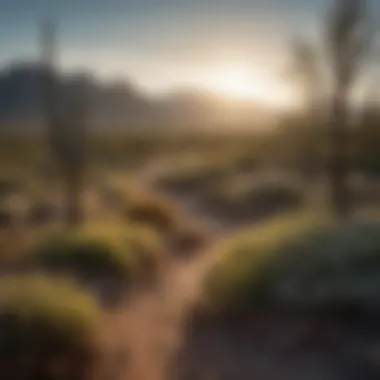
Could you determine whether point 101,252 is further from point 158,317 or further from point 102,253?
point 158,317

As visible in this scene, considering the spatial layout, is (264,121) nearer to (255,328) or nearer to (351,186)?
(351,186)

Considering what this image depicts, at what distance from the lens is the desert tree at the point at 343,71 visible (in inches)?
100.0

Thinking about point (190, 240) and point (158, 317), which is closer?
point (158, 317)

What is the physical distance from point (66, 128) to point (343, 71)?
1.20 metres

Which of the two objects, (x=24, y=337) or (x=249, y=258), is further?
(x=249, y=258)

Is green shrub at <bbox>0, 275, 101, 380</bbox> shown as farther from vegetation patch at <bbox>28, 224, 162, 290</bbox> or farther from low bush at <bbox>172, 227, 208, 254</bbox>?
low bush at <bbox>172, 227, 208, 254</bbox>

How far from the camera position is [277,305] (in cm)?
259

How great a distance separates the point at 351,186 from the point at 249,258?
1.73ft

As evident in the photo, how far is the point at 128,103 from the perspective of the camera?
2592 mm

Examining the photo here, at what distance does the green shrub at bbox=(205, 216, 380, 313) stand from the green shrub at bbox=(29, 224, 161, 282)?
0.36 meters

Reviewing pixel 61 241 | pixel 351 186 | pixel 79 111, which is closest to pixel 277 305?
pixel 351 186

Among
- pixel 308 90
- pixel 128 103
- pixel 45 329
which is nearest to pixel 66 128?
pixel 128 103

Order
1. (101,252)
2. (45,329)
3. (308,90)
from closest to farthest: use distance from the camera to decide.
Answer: (45,329)
(308,90)
(101,252)

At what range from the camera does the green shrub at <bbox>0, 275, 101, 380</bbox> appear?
2240 mm
